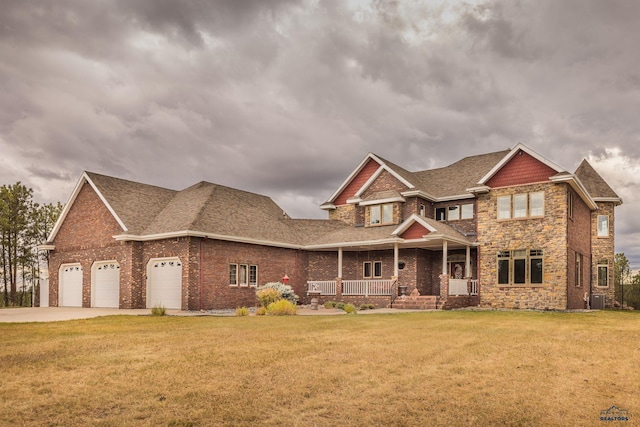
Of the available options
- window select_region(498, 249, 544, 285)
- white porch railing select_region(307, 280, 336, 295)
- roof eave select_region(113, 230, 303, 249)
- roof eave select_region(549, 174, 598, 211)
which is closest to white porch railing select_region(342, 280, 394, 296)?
white porch railing select_region(307, 280, 336, 295)

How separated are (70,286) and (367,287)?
1926cm

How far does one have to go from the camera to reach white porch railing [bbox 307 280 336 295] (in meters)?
31.7

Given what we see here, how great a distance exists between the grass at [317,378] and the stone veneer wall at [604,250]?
70.4 feet

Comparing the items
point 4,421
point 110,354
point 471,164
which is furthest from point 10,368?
point 471,164

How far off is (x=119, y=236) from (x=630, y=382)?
2606 cm

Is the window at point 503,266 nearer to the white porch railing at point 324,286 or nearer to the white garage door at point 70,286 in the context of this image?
the white porch railing at point 324,286

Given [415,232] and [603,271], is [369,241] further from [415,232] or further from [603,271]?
[603,271]

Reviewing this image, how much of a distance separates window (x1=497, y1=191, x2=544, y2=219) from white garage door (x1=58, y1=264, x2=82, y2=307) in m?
26.1

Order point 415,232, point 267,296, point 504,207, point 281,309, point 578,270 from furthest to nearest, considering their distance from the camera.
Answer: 1. point 578,270
2. point 415,232
3. point 504,207
4. point 267,296
5. point 281,309

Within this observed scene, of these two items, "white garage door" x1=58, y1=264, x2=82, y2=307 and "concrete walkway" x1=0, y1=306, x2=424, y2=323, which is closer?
"concrete walkway" x1=0, y1=306, x2=424, y2=323

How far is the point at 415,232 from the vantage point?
2830 centimetres

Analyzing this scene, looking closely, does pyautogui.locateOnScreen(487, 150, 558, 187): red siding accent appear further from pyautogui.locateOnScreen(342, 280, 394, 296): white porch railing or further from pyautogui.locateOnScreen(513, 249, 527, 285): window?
pyautogui.locateOnScreen(342, 280, 394, 296): white porch railing

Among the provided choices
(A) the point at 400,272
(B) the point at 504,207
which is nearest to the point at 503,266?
(B) the point at 504,207

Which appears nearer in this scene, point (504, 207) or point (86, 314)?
point (86, 314)
